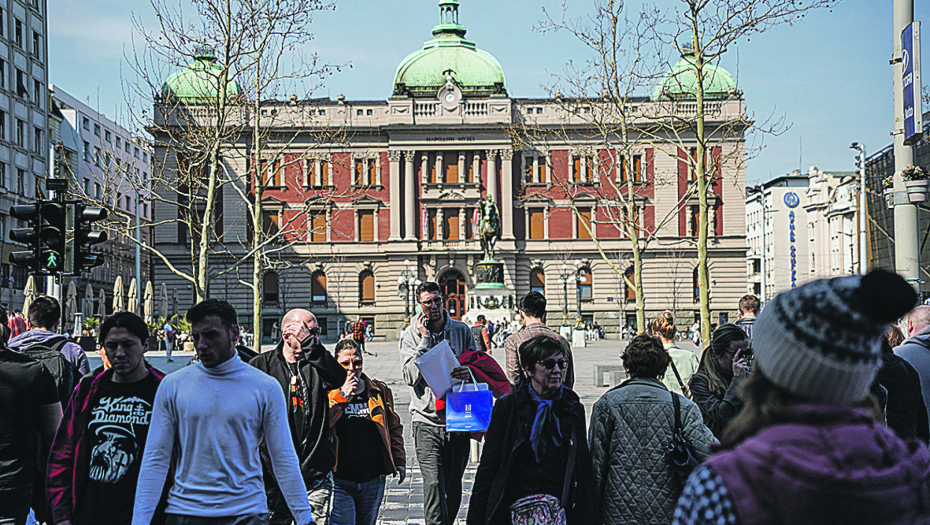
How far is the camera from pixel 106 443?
4.87 metres

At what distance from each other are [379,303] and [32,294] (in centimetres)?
3193

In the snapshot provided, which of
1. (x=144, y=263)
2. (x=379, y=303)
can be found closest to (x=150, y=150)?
(x=379, y=303)

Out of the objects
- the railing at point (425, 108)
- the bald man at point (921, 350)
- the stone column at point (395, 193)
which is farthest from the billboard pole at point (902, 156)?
A: the railing at point (425, 108)

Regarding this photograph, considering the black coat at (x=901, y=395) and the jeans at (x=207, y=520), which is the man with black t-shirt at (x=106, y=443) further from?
the black coat at (x=901, y=395)

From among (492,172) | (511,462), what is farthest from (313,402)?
(492,172)

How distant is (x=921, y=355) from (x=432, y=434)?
3.54 m

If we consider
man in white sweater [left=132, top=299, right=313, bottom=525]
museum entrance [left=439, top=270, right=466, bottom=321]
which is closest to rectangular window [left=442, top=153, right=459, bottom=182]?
museum entrance [left=439, top=270, right=466, bottom=321]

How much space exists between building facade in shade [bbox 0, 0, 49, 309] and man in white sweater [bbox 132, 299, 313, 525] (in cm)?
5015

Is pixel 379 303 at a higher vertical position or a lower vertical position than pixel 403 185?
lower

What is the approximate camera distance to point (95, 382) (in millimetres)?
5023

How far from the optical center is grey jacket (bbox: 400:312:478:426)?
723 centimetres

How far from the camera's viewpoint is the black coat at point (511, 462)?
4867 mm

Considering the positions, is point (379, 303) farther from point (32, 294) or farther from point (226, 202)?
point (32, 294)

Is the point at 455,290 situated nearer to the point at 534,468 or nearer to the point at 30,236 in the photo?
the point at 30,236
